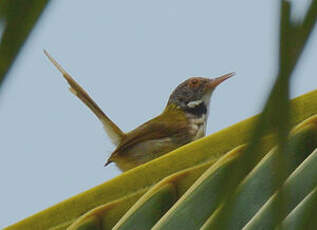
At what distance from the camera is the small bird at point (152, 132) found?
5.36 meters

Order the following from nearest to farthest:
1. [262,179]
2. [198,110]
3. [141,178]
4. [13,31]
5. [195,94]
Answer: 1. [13,31]
2. [262,179]
3. [141,178]
4. [198,110]
5. [195,94]

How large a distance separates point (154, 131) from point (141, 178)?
11.7 feet

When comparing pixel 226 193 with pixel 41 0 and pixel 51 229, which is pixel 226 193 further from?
pixel 51 229

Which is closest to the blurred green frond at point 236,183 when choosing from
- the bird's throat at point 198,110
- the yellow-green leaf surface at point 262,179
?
the yellow-green leaf surface at point 262,179

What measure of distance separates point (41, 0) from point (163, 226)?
0.96m

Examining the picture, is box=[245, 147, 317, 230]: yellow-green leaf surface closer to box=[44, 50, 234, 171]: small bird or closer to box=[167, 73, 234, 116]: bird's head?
box=[44, 50, 234, 171]: small bird

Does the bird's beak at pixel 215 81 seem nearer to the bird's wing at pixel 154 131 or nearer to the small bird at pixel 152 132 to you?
the small bird at pixel 152 132

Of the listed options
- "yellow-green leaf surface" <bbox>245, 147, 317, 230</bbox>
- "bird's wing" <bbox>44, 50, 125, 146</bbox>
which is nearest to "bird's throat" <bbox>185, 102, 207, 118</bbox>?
"bird's wing" <bbox>44, 50, 125, 146</bbox>

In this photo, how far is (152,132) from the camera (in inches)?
217

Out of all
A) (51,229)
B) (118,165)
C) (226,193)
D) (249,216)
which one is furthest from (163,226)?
(118,165)

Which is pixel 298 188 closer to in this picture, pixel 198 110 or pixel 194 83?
pixel 198 110

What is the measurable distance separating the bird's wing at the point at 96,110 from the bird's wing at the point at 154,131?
0.10m

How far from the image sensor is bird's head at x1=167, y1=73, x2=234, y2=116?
6113mm

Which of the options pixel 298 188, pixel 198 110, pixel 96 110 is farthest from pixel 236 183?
pixel 198 110
